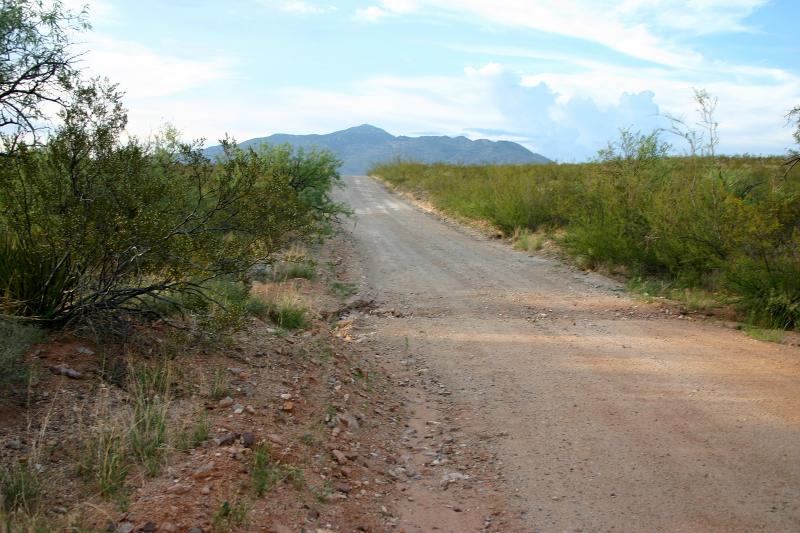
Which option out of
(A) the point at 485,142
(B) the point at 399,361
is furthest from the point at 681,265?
(A) the point at 485,142

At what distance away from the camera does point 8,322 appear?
5695 millimetres

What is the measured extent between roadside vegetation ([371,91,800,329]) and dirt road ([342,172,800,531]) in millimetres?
1034

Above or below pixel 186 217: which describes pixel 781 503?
below

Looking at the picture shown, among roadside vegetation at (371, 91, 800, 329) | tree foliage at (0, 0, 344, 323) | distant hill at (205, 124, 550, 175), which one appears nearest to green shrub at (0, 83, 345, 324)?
tree foliage at (0, 0, 344, 323)

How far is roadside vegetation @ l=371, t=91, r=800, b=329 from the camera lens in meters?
10.6

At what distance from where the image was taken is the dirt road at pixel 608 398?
15.6 feet

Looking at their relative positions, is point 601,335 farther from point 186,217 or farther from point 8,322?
point 8,322

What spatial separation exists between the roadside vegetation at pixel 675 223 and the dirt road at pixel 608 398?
1.03 metres

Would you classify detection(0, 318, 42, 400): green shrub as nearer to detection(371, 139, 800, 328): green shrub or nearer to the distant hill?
detection(371, 139, 800, 328): green shrub

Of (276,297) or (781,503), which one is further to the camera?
(276,297)

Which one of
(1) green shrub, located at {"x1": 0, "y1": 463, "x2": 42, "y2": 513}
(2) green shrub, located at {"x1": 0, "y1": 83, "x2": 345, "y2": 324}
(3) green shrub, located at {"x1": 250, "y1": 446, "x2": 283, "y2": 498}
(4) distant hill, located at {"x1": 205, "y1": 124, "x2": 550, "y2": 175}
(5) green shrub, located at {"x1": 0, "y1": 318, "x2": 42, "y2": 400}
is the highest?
(4) distant hill, located at {"x1": 205, "y1": 124, "x2": 550, "y2": 175}

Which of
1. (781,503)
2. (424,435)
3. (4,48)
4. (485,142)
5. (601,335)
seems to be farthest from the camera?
(485,142)

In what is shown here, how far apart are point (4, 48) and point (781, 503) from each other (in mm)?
7661

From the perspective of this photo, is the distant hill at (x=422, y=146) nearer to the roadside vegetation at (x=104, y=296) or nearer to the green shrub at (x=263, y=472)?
the roadside vegetation at (x=104, y=296)
